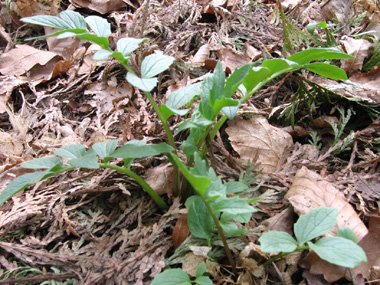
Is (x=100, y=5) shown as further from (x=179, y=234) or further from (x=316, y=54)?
(x=179, y=234)

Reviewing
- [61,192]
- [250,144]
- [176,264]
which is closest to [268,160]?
[250,144]

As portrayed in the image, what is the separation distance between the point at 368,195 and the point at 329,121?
19.0 inches

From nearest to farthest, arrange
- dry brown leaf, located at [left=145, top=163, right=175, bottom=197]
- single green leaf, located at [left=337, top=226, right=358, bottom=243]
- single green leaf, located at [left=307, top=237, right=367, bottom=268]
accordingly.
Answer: single green leaf, located at [left=307, top=237, right=367, bottom=268], single green leaf, located at [left=337, top=226, right=358, bottom=243], dry brown leaf, located at [left=145, top=163, right=175, bottom=197]

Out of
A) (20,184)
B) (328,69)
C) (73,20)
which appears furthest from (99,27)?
(328,69)

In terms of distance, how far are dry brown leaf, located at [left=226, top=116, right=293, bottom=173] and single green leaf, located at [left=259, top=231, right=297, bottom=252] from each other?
1.79 feet

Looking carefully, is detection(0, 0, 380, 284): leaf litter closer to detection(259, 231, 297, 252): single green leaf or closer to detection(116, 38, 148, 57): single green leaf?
detection(259, 231, 297, 252): single green leaf

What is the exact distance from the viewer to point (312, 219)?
949mm

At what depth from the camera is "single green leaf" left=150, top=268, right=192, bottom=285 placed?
3.00 feet

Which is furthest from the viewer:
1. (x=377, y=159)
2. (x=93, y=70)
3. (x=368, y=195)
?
(x=93, y=70)

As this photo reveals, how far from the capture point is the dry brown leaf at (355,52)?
1.84 metres

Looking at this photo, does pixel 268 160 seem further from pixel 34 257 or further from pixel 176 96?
pixel 34 257

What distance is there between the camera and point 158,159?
1510mm

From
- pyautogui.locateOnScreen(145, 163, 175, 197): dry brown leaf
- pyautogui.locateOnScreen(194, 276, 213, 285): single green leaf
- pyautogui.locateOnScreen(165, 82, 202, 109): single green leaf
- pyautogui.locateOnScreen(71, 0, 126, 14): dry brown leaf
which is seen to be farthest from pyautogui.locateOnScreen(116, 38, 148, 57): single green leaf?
pyautogui.locateOnScreen(71, 0, 126, 14): dry brown leaf

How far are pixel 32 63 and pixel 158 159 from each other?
140 centimetres
